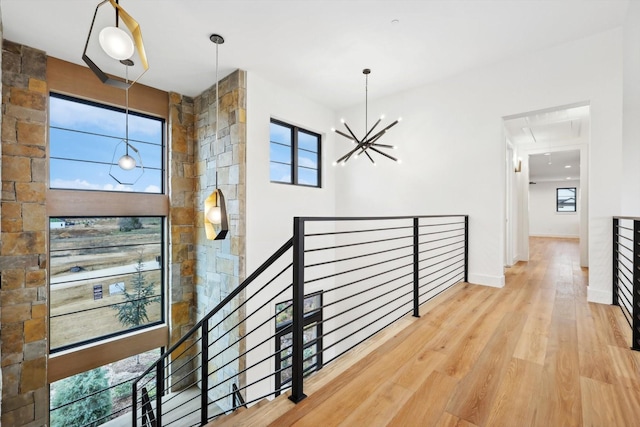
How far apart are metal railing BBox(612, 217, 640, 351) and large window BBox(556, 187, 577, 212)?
10.3 meters

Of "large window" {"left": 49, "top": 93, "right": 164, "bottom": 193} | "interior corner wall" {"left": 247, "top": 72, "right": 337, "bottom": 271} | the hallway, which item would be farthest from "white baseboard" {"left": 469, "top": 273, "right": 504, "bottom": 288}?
"large window" {"left": 49, "top": 93, "right": 164, "bottom": 193}

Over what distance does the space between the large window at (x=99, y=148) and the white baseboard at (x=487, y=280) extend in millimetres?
5055

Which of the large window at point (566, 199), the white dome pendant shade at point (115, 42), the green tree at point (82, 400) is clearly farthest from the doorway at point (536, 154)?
the green tree at point (82, 400)

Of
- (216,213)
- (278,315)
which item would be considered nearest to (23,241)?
(216,213)

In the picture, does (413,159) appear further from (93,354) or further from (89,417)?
(89,417)

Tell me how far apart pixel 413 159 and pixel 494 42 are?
5.99ft

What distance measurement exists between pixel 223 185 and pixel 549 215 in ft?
42.8

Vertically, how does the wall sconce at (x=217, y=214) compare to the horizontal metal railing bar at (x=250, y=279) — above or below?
above

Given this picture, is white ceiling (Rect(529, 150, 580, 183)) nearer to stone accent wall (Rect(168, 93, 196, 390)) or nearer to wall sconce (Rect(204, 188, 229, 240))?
wall sconce (Rect(204, 188, 229, 240))

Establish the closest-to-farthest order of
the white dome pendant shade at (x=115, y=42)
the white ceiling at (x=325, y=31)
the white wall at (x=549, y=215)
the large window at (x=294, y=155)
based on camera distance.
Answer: the white dome pendant shade at (x=115, y=42)
the white ceiling at (x=325, y=31)
the large window at (x=294, y=155)
the white wall at (x=549, y=215)

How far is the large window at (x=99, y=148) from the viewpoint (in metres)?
3.70

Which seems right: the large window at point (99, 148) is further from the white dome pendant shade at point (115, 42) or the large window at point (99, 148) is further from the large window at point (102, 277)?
the white dome pendant shade at point (115, 42)

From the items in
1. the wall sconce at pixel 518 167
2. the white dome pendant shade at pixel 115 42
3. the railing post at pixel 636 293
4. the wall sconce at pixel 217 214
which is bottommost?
the railing post at pixel 636 293

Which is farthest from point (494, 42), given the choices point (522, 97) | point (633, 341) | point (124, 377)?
point (124, 377)
